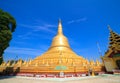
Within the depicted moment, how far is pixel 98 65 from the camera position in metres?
25.5

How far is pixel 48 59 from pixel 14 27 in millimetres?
11117

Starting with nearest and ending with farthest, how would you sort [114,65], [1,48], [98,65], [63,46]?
1. [1,48]
2. [114,65]
3. [98,65]
4. [63,46]

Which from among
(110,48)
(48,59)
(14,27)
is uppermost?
(14,27)

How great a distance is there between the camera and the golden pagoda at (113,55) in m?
21.4

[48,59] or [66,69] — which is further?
[48,59]

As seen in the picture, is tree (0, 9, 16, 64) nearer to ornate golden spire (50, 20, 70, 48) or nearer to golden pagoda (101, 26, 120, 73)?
ornate golden spire (50, 20, 70, 48)

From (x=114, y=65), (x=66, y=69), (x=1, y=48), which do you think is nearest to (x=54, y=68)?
(x=66, y=69)

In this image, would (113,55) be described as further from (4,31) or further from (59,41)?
(4,31)

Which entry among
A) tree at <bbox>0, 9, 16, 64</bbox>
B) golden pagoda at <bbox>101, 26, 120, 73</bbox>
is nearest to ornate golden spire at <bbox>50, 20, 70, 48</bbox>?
golden pagoda at <bbox>101, 26, 120, 73</bbox>

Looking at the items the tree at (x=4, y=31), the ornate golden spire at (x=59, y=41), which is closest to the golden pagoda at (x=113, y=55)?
the ornate golden spire at (x=59, y=41)

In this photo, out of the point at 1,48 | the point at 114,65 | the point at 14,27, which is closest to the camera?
the point at 1,48

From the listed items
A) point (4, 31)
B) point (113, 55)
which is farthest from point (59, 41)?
point (4, 31)

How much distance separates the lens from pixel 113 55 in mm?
21953

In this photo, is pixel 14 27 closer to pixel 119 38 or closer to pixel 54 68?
pixel 54 68
